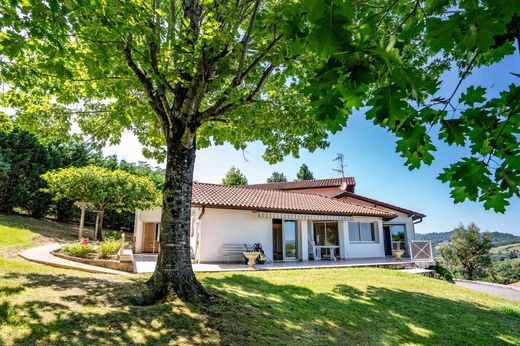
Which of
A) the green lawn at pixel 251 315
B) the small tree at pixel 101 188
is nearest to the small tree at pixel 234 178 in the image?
the small tree at pixel 101 188

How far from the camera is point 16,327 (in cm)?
530

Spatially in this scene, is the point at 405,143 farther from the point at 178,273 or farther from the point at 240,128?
the point at 240,128

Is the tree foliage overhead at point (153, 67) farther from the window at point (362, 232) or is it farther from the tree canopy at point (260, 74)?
the window at point (362, 232)

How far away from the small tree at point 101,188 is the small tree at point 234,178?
35007mm

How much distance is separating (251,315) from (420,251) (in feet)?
67.5

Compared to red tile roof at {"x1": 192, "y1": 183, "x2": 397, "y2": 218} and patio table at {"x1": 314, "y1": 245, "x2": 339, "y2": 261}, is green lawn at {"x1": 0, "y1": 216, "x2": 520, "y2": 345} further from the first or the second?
patio table at {"x1": 314, "y1": 245, "x2": 339, "y2": 261}

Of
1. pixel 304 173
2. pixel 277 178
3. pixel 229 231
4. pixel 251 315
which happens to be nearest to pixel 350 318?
pixel 251 315

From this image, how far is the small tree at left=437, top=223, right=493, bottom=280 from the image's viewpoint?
1721 inches

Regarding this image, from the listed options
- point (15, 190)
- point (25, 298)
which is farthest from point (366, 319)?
point (15, 190)

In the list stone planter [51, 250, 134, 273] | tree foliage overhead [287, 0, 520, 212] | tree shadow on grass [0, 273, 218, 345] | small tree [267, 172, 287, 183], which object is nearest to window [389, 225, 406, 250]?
stone planter [51, 250, 134, 273]

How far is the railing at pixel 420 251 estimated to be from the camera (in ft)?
75.8

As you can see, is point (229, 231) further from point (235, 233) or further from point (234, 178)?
point (234, 178)

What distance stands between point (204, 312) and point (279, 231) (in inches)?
632

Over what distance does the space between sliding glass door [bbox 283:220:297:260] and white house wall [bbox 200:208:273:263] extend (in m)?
1.62
